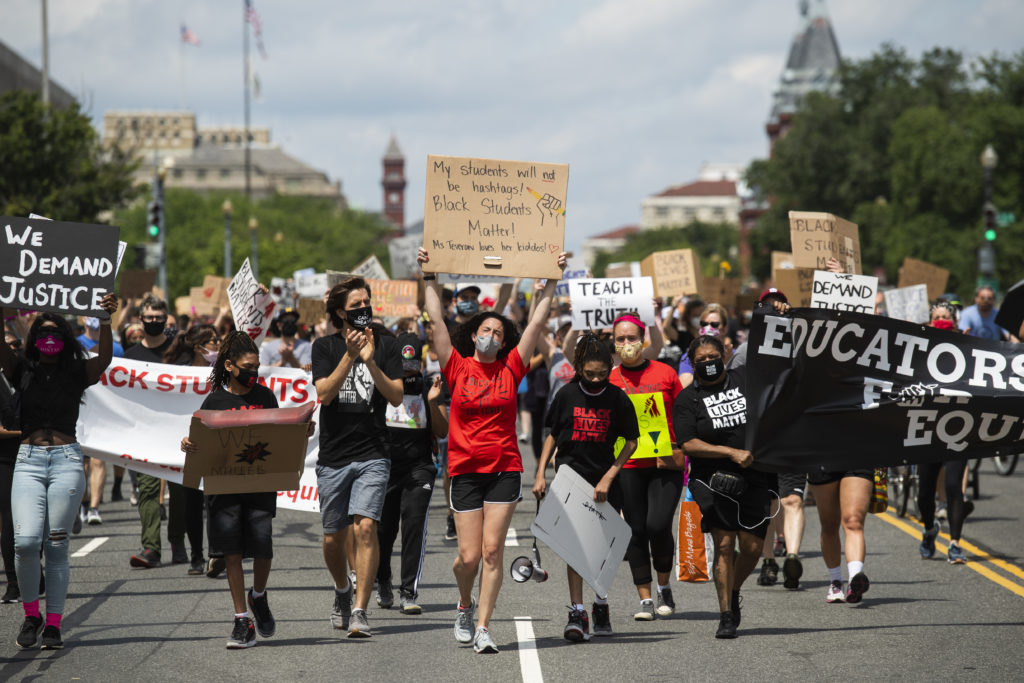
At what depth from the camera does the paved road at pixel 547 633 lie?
7688 mm

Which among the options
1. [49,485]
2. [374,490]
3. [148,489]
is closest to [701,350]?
[374,490]

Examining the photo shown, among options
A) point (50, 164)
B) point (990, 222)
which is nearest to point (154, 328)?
point (990, 222)

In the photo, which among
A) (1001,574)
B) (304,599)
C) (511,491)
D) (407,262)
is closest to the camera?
(511,491)

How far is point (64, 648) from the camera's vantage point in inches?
329

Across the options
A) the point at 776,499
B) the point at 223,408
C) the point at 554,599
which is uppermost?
the point at 223,408

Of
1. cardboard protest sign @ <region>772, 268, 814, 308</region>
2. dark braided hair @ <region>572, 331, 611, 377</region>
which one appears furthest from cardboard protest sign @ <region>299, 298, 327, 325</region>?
dark braided hair @ <region>572, 331, 611, 377</region>

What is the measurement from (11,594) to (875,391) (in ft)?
19.6

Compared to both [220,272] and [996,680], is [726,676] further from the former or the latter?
[220,272]

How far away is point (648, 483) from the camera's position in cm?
955

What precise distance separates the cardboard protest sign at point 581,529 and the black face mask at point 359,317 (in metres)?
1.48

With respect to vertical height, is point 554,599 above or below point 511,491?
below

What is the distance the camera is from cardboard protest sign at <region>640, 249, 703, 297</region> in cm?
2084

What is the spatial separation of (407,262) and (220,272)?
61.8 metres

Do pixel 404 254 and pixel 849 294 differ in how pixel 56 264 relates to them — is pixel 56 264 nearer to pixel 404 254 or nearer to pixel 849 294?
pixel 849 294
